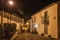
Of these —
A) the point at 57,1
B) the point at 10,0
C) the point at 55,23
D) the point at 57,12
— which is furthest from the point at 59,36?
the point at 10,0

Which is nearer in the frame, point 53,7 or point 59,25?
point 59,25

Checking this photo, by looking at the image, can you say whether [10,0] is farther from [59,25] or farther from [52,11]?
[59,25]

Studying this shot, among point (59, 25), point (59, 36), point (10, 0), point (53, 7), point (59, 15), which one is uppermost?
point (10, 0)

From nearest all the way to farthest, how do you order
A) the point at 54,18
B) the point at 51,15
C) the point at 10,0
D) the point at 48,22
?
the point at 54,18, the point at 51,15, the point at 48,22, the point at 10,0

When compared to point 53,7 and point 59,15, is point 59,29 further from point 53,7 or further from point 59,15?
point 53,7

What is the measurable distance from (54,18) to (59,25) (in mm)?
1466

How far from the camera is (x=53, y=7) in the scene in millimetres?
18203

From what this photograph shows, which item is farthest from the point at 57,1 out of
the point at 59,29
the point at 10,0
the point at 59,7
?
the point at 10,0

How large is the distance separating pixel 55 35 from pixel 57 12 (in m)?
2.96

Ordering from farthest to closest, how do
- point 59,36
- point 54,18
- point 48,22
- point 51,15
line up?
point 48,22
point 51,15
point 54,18
point 59,36

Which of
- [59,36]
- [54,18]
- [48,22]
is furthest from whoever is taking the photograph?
[48,22]

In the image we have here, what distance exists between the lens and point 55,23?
1753 centimetres

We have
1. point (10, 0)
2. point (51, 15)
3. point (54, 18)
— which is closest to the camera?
point (54, 18)

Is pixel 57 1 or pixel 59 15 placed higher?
pixel 57 1
